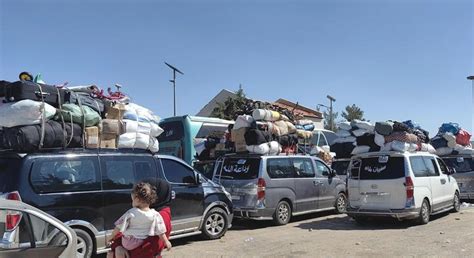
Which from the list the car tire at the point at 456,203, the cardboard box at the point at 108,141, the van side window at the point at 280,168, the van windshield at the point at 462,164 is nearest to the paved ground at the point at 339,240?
the car tire at the point at 456,203

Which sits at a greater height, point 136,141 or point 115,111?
point 115,111

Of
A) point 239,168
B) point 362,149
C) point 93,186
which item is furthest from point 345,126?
point 93,186

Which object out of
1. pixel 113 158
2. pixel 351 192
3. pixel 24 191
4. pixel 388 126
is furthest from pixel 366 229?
pixel 24 191

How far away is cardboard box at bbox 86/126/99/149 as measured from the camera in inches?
339

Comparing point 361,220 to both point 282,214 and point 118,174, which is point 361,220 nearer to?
point 282,214

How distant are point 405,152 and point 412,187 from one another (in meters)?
0.92

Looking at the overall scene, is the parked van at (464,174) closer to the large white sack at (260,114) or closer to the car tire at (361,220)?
the car tire at (361,220)

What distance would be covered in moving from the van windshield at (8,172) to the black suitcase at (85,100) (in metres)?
1.52

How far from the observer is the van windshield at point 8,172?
7406 millimetres

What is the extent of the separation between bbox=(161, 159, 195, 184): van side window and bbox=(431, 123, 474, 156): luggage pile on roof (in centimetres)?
1095

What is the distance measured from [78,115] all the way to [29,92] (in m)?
0.87

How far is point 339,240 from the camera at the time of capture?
10.2 m

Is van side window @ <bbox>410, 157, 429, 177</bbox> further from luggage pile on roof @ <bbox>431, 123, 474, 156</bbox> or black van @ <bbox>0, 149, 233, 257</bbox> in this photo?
luggage pile on roof @ <bbox>431, 123, 474, 156</bbox>

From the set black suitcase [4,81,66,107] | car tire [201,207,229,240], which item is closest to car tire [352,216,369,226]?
car tire [201,207,229,240]
